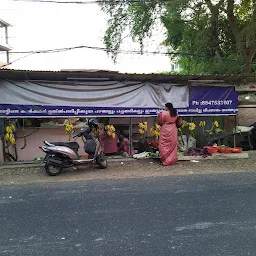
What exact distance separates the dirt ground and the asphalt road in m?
A: 0.64

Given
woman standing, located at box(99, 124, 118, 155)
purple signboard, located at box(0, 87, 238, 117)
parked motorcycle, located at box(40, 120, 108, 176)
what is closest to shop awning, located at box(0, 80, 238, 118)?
purple signboard, located at box(0, 87, 238, 117)

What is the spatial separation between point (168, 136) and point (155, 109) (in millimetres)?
1297

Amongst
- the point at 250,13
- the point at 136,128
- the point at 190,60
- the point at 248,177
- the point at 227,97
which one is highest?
the point at 250,13

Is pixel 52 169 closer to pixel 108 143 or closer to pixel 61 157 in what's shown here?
pixel 61 157

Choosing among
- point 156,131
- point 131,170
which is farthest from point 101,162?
point 156,131

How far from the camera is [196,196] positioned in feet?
18.1

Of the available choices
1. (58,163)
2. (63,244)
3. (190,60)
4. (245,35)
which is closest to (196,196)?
(63,244)

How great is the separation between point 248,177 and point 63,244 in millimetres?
4998

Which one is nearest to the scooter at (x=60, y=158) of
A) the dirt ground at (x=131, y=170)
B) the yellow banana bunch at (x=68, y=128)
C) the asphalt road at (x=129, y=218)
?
the dirt ground at (x=131, y=170)

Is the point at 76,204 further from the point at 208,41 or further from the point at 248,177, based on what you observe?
the point at 208,41

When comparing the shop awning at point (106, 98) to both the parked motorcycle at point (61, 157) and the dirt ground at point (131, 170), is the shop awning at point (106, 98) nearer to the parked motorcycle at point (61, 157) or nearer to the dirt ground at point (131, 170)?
the parked motorcycle at point (61, 157)

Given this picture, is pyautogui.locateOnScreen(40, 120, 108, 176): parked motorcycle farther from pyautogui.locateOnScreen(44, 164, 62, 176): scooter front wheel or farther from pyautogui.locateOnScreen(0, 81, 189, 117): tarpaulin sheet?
pyautogui.locateOnScreen(0, 81, 189, 117): tarpaulin sheet

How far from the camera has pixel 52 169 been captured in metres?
7.38

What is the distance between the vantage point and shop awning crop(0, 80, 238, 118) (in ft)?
27.6
